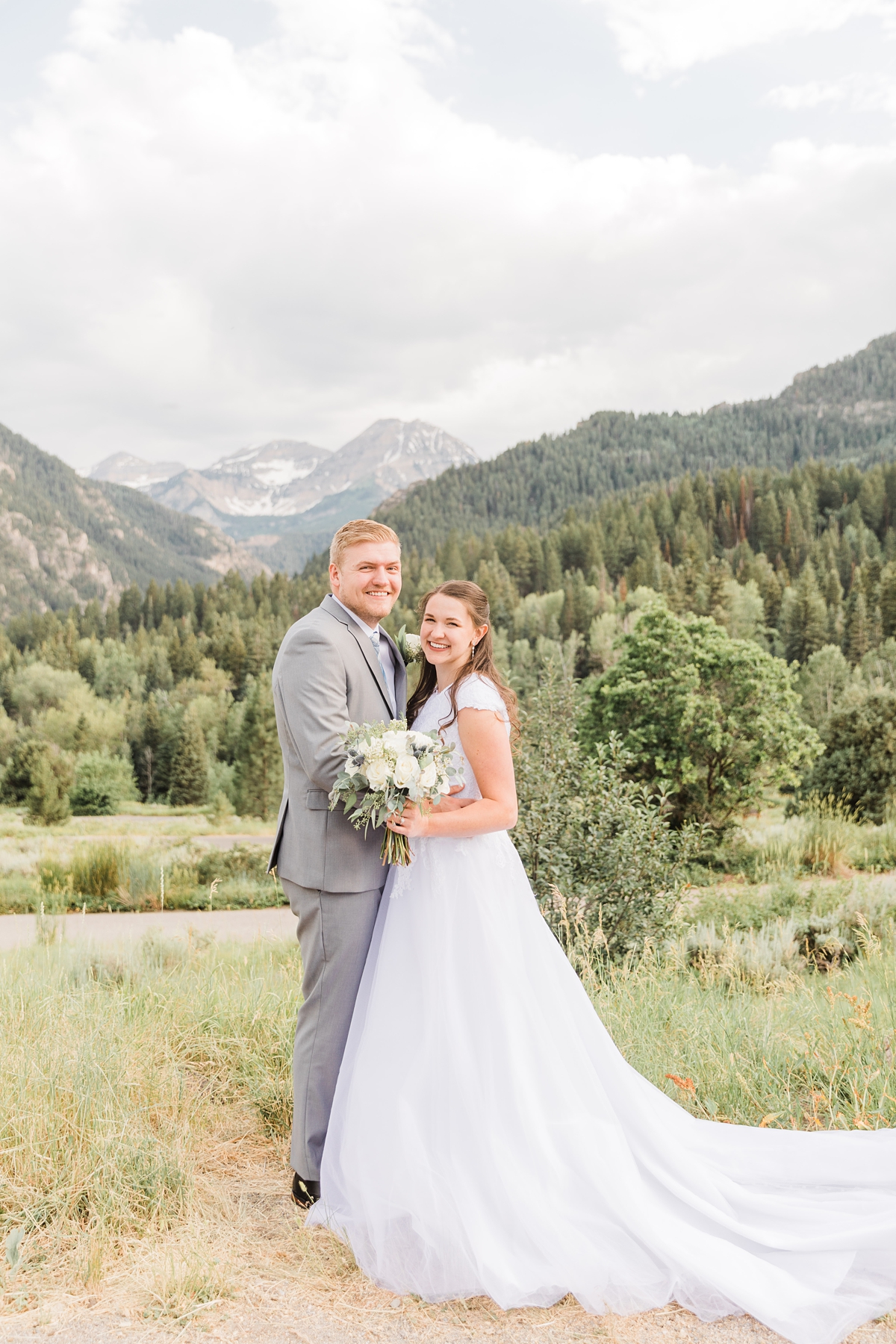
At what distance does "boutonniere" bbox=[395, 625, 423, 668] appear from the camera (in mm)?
3652

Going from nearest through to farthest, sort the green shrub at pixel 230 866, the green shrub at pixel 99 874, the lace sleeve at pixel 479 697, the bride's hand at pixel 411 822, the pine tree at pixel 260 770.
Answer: the bride's hand at pixel 411 822 < the lace sleeve at pixel 479 697 < the green shrub at pixel 99 874 < the green shrub at pixel 230 866 < the pine tree at pixel 260 770

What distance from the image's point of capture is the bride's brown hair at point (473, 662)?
349 cm

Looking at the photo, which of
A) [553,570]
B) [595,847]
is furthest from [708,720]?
[553,570]

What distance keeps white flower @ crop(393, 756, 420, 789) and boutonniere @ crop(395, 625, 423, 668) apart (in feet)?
2.59

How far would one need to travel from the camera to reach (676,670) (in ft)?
67.2

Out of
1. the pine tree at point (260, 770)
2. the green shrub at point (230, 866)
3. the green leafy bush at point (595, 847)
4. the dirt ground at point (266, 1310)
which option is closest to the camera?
the dirt ground at point (266, 1310)

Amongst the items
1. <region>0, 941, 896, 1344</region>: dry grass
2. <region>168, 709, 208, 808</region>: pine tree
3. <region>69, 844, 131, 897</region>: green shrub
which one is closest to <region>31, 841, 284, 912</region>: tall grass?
<region>69, 844, 131, 897</region>: green shrub

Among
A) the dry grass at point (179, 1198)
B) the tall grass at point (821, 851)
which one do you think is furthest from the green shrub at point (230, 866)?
the dry grass at point (179, 1198)

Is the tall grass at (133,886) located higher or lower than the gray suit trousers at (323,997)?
lower

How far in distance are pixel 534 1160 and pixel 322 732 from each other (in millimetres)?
1648

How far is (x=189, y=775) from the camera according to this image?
64.1 metres

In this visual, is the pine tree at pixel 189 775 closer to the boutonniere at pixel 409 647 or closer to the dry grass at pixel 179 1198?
the dry grass at pixel 179 1198

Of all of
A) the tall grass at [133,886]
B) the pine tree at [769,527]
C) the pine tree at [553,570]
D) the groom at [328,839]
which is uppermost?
the pine tree at [769,527]

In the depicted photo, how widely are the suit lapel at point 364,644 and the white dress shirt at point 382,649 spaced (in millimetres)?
21
